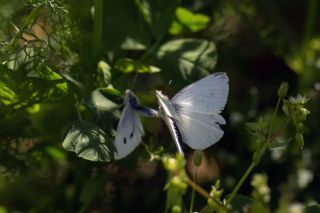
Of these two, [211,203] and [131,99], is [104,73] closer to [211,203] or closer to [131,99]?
[131,99]

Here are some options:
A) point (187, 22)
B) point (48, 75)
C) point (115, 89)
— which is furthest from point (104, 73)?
point (187, 22)

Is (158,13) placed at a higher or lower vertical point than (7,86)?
lower

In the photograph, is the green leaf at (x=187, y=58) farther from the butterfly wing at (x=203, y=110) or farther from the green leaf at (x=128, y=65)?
the butterfly wing at (x=203, y=110)

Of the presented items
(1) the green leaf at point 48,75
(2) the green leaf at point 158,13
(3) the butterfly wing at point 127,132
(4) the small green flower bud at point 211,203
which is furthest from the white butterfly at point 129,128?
(2) the green leaf at point 158,13

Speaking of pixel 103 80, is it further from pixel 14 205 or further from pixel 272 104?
pixel 272 104

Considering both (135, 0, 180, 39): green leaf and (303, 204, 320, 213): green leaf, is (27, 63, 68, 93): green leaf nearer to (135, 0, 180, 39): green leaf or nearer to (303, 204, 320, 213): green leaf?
(135, 0, 180, 39): green leaf

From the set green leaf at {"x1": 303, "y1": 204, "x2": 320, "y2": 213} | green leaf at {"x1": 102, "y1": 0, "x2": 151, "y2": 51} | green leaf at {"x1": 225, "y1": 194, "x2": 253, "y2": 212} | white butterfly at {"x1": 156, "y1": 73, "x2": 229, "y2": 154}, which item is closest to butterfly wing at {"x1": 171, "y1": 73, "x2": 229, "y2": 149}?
white butterfly at {"x1": 156, "y1": 73, "x2": 229, "y2": 154}

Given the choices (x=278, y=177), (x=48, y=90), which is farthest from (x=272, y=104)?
(x=48, y=90)
